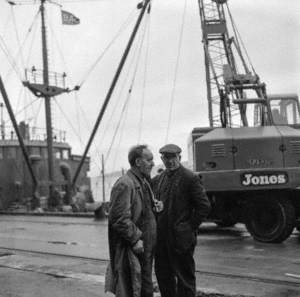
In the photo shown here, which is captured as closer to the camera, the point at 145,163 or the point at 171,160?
the point at 145,163

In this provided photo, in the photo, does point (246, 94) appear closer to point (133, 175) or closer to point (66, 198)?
point (133, 175)

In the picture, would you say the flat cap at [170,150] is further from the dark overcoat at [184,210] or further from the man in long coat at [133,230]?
the man in long coat at [133,230]

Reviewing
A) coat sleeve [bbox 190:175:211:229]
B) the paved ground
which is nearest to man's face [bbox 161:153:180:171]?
coat sleeve [bbox 190:175:211:229]

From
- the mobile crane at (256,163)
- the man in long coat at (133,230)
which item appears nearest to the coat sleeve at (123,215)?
the man in long coat at (133,230)

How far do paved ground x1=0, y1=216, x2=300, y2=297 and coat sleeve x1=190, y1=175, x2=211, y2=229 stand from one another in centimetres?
144

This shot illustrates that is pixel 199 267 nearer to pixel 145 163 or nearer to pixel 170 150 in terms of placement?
pixel 170 150

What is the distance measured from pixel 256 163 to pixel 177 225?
690 cm

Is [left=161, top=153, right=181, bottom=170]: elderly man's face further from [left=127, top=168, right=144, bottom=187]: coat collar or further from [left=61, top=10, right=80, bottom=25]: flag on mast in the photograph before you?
[left=61, top=10, right=80, bottom=25]: flag on mast

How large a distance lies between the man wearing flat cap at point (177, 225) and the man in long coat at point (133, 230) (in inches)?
20.1

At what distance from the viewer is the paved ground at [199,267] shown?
6.85 meters

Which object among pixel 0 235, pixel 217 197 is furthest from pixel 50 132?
pixel 217 197

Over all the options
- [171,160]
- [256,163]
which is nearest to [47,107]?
[256,163]

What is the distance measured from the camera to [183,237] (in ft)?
17.6

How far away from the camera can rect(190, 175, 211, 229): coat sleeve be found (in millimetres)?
5445
